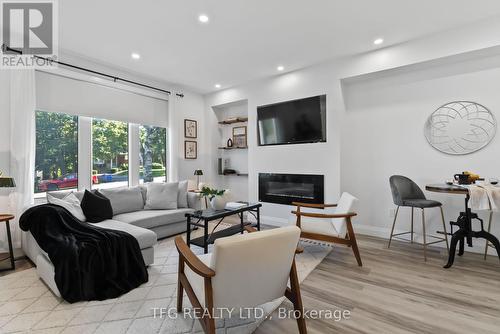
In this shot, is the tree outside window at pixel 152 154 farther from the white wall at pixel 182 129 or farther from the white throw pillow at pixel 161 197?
the white throw pillow at pixel 161 197

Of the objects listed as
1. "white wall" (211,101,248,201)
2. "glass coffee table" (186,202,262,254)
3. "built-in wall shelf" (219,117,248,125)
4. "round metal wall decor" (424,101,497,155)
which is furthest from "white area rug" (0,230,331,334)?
"built-in wall shelf" (219,117,248,125)

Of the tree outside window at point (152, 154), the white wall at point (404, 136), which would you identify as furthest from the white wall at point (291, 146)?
the tree outside window at point (152, 154)

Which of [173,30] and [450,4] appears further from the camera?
[173,30]

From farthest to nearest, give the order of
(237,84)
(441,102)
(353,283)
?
1. (237,84)
2. (441,102)
3. (353,283)

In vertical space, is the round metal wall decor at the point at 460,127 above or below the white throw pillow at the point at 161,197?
above

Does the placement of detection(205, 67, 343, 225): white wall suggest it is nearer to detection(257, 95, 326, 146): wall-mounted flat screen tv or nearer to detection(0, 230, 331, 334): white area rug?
detection(257, 95, 326, 146): wall-mounted flat screen tv

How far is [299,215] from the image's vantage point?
311 cm

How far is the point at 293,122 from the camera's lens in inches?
174

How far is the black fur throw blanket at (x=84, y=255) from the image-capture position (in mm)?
2074

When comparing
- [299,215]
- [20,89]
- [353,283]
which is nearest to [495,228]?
[353,283]

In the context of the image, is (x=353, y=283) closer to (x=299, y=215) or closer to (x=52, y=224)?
(x=299, y=215)

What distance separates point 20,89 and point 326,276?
4320mm

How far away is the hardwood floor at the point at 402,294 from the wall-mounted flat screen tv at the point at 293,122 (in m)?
2.01

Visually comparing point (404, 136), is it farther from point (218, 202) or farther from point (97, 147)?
point (97, 147)
